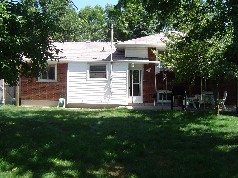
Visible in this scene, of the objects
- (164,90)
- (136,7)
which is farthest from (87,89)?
(136,7)

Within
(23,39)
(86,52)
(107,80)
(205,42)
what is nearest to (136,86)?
(107,80)

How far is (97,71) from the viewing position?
2256 cm

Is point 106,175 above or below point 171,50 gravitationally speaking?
below

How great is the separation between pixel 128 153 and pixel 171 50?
10.0 meters

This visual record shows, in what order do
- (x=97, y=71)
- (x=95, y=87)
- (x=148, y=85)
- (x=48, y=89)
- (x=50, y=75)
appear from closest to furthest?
1. (x=95, y=87)
2. (x=97, y=71)
3. (x=148, y=85)
4. (x=48, y=89)
5. (x=50, y=75)

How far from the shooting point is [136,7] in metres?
11.2

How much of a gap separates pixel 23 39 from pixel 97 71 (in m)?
13.1

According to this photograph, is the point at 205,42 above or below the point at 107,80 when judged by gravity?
above

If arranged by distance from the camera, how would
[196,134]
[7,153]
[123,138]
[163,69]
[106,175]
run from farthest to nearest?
1. [163,69]
2. [196,134]
3. [123,138]
4. [7,153]
5. [106,175]

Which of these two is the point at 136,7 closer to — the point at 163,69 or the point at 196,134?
the point at 196,134

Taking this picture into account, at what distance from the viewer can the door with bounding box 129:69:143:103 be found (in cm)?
2295

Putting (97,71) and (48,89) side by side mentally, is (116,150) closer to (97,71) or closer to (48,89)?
(97,71)

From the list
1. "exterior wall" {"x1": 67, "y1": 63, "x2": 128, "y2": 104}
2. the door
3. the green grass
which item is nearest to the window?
"exterior wall" {"x1": 67, "y1": 63, "x2": 128, "y2": 104}

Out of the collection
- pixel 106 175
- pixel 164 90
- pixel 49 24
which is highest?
pixel 49 24
